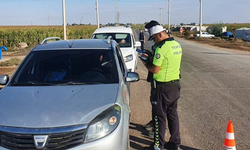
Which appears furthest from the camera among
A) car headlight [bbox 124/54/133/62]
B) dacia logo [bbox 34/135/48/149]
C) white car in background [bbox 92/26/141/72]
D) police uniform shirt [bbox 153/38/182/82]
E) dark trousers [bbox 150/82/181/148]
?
white car in background [bbox 92/26/141/72]

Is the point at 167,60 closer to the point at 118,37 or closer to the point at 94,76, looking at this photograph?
the point at 94,76

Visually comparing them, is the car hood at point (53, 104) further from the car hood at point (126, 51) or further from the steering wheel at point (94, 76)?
the car hood at point (126, 51)

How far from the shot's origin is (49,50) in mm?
4695

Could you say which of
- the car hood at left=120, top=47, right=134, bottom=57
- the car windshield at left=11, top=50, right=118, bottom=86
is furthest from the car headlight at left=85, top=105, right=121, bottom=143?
the car hood at left=120, top=47, right=134, bottom=57

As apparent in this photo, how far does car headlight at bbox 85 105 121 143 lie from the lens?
9.66ft

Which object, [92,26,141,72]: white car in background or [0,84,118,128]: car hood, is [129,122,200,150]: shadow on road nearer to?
[0,84,118,128]: car hood

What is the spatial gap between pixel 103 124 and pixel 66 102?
0.56m

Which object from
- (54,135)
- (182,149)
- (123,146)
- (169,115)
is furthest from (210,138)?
(54,135)

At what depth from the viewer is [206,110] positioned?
259 inches

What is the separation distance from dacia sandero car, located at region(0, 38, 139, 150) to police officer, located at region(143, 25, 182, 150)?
52cm

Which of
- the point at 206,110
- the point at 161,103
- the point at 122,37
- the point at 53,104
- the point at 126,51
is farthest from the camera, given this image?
the point at 122,37

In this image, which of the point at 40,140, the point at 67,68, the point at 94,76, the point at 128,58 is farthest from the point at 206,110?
the point at 40,140

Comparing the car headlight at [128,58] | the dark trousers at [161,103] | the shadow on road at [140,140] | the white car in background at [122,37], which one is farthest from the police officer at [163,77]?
the white car in background at [122,37]

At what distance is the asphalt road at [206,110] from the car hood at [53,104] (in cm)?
142
